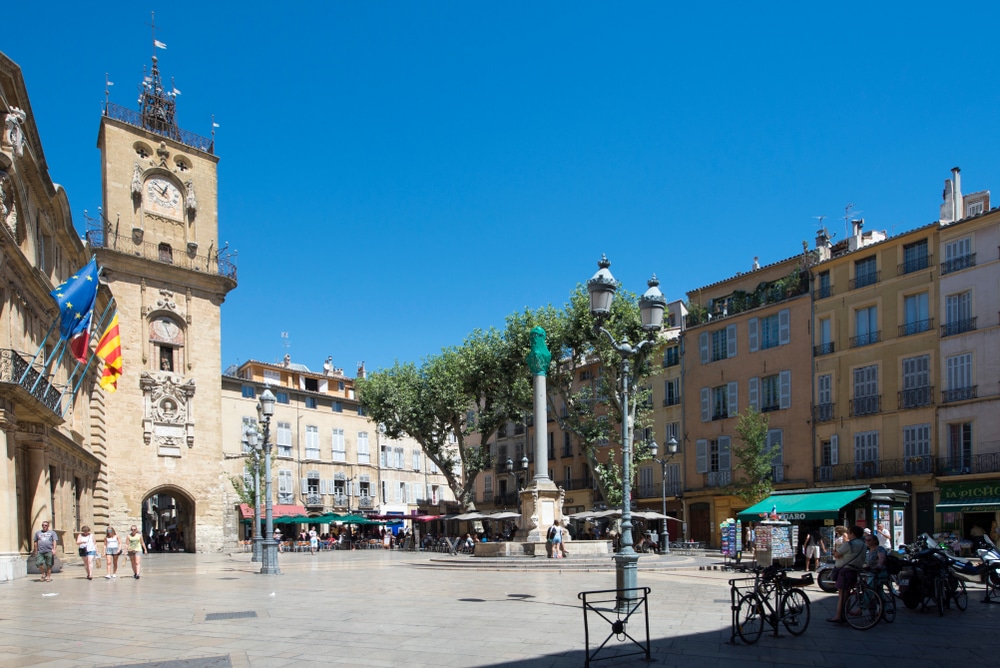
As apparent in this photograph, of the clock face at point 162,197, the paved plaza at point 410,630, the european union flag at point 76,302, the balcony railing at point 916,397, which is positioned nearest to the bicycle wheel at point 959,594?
the paved plaza at point 410,630

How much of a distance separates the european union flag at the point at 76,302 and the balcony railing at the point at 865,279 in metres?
31.1

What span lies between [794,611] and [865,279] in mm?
32063

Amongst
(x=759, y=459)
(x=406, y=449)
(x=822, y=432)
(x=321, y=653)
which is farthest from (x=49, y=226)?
(x=406, y=449)

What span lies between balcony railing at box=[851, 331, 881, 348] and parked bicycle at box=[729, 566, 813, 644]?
30.7 meters

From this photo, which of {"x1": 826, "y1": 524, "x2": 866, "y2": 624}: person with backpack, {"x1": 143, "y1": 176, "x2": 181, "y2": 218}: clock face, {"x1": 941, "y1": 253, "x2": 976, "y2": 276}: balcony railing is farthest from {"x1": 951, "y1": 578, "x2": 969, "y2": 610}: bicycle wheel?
{"x1": 143, "y1": 176, "x2": 181, "y2": 218}: clock face

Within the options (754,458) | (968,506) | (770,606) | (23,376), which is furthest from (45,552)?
(968,506)

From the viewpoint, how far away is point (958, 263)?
36281 mm

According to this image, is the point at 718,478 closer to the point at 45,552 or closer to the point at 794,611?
the point at 45,552

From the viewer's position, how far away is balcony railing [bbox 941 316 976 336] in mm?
35406

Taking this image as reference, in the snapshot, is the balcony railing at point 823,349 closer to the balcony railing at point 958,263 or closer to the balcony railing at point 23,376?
the balcony railing at point 958,263

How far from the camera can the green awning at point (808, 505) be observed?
23.7 meters

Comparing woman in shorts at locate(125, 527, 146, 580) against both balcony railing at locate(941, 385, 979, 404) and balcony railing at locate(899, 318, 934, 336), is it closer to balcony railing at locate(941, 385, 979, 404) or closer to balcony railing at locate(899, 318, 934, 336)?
balcony railing at locate(941, 385, 979, 404)

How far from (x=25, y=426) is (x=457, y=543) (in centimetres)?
2150

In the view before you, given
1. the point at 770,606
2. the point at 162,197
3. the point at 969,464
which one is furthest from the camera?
the point at 162,197
